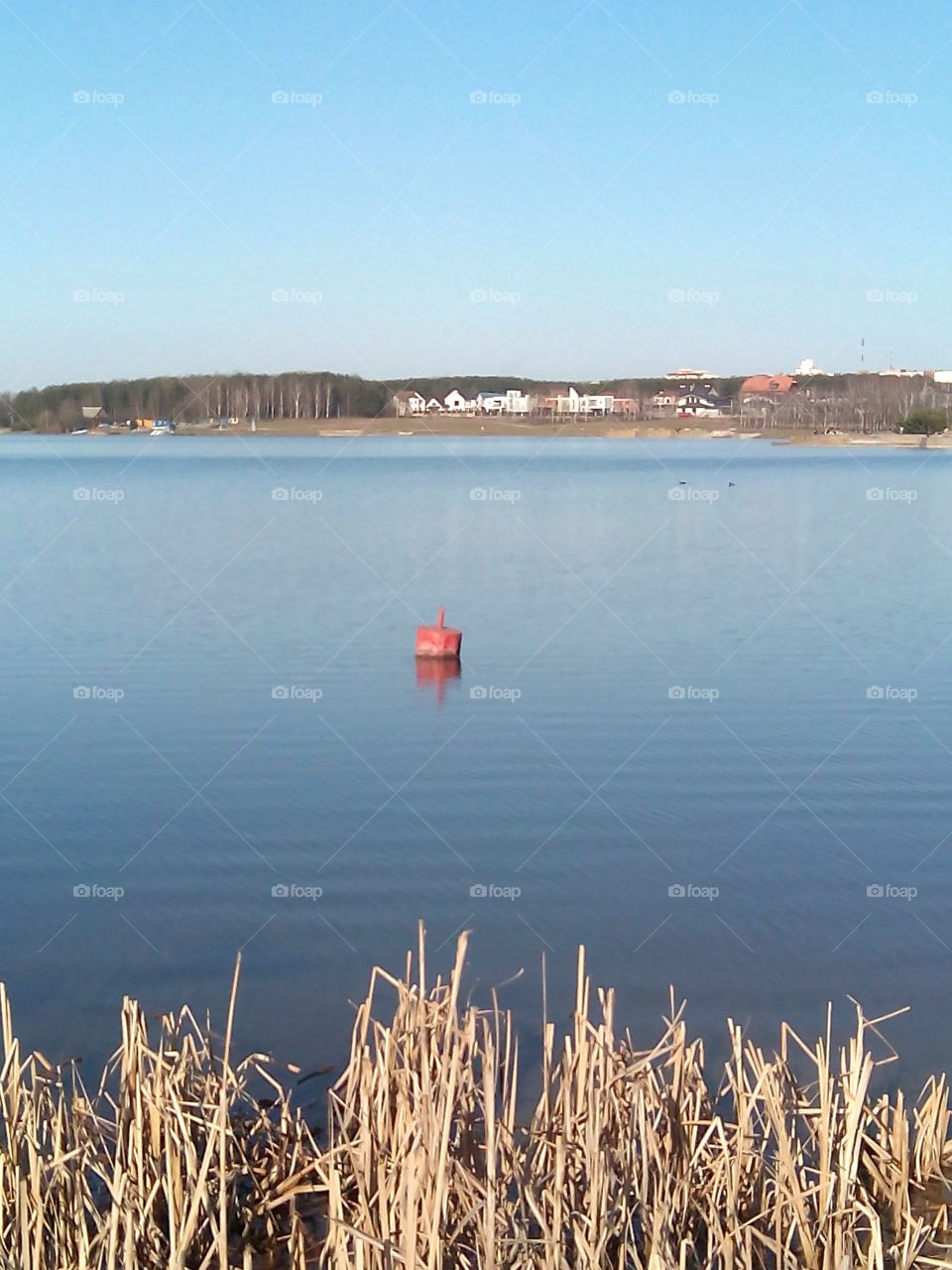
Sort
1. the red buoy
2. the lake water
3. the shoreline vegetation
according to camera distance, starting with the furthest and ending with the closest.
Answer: the red buoy, the lake water, the shoreline vegetation

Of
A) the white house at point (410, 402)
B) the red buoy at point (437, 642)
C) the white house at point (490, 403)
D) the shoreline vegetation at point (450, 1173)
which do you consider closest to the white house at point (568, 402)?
the white house at point (490, 403)

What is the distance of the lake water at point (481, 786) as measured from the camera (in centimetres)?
866

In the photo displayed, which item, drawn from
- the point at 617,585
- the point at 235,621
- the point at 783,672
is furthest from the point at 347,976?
the point at 617,585

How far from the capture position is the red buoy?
18.4 m

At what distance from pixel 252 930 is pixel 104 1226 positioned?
14.3 ft

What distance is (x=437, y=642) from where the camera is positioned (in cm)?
1844

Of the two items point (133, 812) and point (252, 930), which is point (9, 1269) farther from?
point (133, 812)

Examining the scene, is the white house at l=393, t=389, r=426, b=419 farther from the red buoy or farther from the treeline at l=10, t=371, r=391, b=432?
the red buoy

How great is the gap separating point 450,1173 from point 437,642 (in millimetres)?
13707

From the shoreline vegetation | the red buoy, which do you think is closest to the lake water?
the red buoy

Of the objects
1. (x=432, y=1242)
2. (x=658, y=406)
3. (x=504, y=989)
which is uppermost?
(x=658, y=406)

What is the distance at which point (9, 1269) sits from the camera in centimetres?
488

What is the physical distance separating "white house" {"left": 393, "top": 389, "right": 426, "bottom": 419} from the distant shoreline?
3345 millimetres

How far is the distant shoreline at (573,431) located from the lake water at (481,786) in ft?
208
